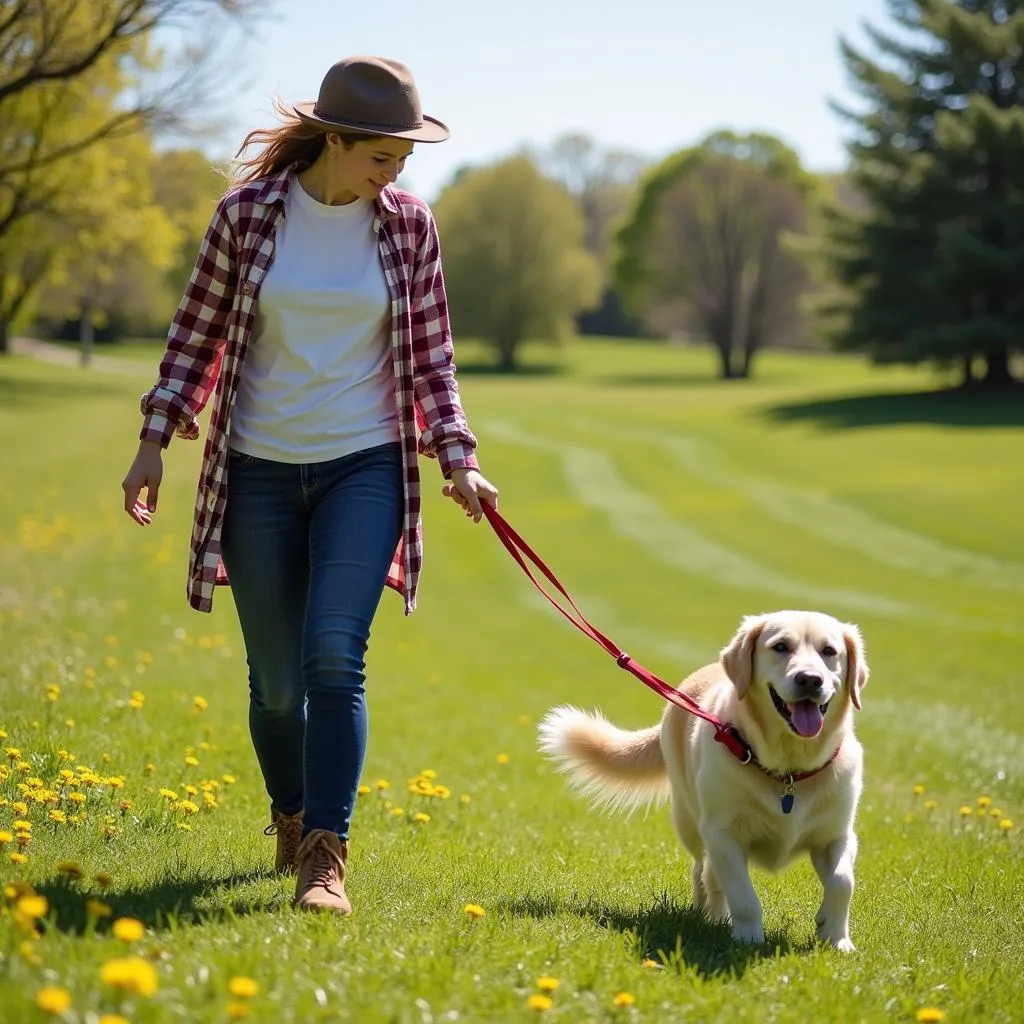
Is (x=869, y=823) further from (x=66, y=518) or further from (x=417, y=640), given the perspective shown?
(x=66, y=518)

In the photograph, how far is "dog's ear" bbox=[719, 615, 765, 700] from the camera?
15.4 feet

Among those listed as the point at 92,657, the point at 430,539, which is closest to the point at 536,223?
the point at 430,539

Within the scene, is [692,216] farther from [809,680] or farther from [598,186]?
[809,680]

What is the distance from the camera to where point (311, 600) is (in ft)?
13.8

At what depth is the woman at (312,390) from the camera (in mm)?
4332

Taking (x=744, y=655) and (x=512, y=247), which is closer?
(x=744, y=655)

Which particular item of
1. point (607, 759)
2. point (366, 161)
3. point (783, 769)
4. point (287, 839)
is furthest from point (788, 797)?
point (366, 161)

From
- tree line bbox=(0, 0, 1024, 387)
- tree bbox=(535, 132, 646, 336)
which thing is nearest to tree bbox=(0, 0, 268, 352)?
tree line bbox=(0, 0, 1024, 387)

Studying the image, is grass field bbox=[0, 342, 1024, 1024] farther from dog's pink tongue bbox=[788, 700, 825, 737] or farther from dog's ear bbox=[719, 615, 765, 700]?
dog's ear bbox=[719, 615, 765, 700]

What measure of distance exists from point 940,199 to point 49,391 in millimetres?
28781

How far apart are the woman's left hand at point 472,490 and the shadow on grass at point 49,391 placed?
37.7 metres

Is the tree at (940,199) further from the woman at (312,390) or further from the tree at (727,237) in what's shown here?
the woman at (312,390)

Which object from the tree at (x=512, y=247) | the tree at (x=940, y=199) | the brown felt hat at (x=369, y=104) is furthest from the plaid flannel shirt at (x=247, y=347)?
the tree at (x=512, y=247)

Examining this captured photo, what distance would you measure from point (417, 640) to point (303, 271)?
1133 centimetres
